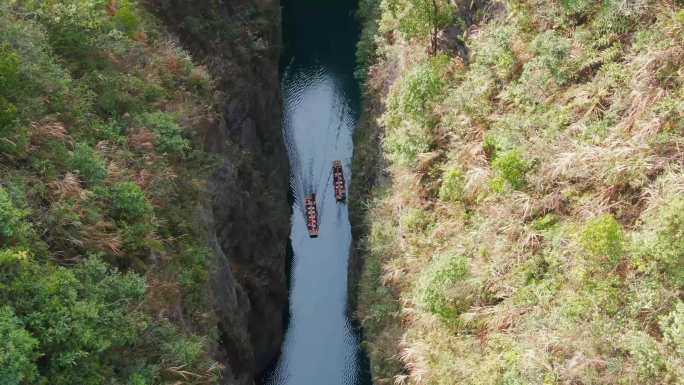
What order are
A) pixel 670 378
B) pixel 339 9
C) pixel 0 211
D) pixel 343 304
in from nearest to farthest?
pixel 670 378 → pixel 0 211 → pixel 343 304 → pixel 339 9

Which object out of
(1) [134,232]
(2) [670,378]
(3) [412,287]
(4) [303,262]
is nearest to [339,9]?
(4) [303,262]

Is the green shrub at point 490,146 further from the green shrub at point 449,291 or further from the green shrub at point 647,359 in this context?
the green shrub at point 647,359

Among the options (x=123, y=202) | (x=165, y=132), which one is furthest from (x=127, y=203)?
(x=165, y=132)

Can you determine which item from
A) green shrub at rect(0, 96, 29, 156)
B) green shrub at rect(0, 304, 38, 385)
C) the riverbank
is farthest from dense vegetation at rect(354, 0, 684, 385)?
green shrub at rect(0, 96, 29, 156)

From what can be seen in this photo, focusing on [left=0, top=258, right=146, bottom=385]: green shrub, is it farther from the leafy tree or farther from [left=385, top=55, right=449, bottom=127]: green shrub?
the leafy tree

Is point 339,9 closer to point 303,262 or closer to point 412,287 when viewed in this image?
point 303,262

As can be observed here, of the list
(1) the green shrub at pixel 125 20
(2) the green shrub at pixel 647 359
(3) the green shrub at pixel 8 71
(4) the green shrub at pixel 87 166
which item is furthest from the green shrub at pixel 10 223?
(2) the green shrub at pixel 647 359
